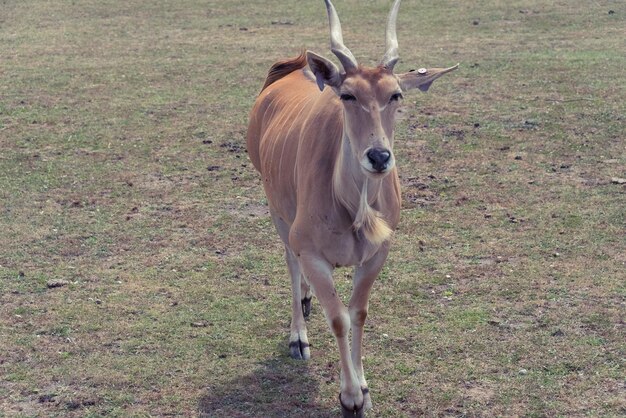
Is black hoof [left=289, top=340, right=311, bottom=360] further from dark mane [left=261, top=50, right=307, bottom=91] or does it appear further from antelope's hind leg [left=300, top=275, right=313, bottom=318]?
dark mane [left=261, top=50, right=307, bottom=91]

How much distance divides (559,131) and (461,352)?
431 cm

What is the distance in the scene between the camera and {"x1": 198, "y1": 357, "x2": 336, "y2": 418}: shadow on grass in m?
4.82

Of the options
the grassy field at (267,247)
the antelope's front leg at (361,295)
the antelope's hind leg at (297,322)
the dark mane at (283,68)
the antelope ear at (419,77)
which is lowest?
the grassy field at (267,247)

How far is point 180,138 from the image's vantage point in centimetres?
939

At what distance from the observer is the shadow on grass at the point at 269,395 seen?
4.82 metres

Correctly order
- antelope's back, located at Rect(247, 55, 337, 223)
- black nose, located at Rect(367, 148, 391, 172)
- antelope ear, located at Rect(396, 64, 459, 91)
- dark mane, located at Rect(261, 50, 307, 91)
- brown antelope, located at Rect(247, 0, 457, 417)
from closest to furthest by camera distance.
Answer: black nose, located at Rect(367, 148, 391, 172), brown antelope, located at Rect(247, 0, 457, 417), antelope ear, located at Rect(396, 64, 459, 91), antelope's back, located at Rect(247, 55, 337, 223), dark mane, located at Rect(261, 50, 307, 91)

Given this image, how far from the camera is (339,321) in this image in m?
4.71

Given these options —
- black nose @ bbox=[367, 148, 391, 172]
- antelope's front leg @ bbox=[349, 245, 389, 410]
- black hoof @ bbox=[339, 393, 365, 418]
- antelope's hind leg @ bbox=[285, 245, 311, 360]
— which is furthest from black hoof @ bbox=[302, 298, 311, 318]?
black nose @ bbox=[367, 148, 391, 172]

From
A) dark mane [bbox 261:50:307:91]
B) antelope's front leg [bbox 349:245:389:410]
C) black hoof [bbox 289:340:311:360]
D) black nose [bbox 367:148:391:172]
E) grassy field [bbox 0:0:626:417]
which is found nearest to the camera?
black nose [bbox 367:148:391:172]

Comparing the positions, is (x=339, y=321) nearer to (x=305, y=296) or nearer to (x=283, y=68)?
(x=305, y=296)

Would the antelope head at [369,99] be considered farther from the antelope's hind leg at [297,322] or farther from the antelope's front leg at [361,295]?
the antelope's hind leg at [297,322]

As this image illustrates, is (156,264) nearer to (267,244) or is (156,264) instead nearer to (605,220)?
(267,244)

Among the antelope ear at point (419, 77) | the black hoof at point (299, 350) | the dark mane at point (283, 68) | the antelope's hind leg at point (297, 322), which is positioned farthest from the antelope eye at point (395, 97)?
the dark mane at point (283, 68)

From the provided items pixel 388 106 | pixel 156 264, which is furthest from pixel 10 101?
pixel 388 106
